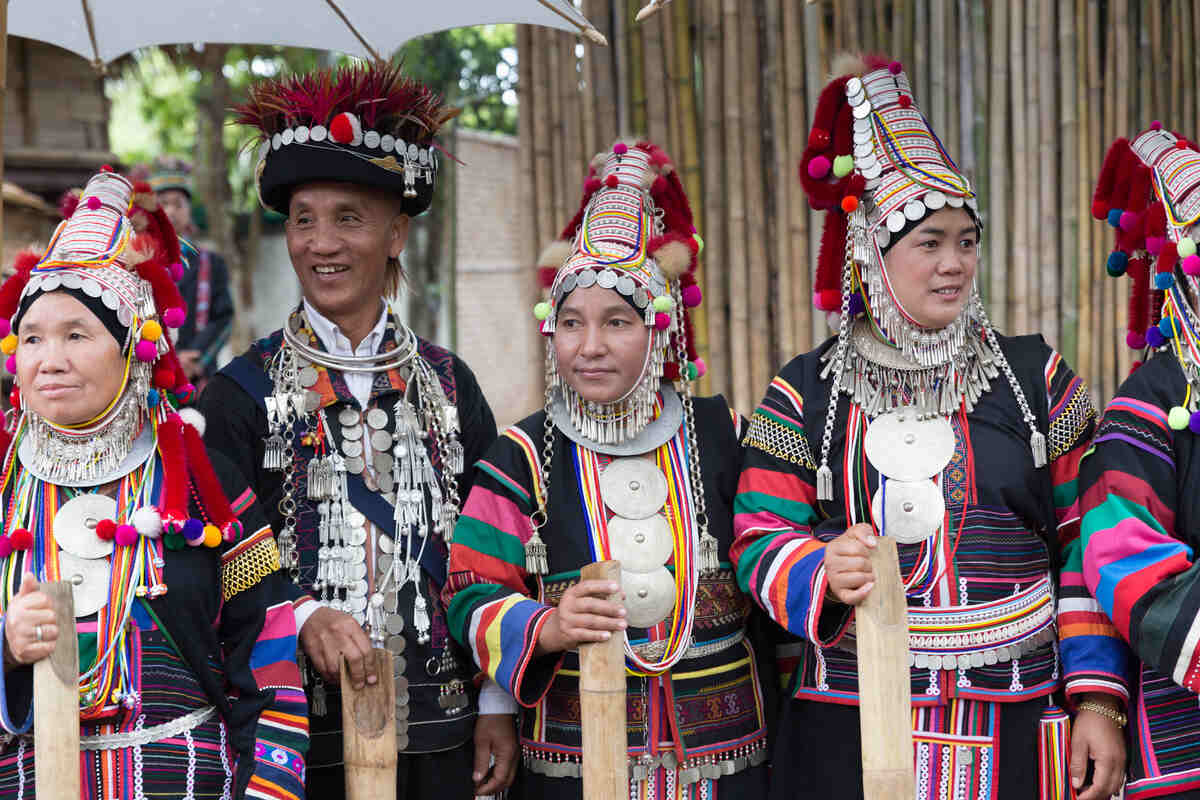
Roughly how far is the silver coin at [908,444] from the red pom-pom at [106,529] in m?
1.63

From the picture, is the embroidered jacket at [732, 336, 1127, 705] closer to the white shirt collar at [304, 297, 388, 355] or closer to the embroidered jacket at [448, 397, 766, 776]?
the embroidered jacket at [448, 397, 766, 776]

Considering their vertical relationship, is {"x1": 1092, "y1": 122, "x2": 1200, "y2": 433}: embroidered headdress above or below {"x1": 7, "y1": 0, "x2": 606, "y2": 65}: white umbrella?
below

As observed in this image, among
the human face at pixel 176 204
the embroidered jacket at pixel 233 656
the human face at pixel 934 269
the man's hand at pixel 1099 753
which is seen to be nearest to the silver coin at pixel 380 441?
the embroidered jacket at pixel 233 656

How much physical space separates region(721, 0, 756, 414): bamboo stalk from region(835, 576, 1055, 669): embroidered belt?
78.6 inches

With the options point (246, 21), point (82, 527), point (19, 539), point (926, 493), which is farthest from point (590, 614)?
point (246, 21)

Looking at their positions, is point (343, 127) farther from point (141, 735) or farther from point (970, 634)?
point (970, 634)

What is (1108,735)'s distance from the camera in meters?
2.89

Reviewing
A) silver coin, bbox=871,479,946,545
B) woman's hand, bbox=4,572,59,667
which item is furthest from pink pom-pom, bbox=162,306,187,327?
silver coin, bbox=871,479,946,545

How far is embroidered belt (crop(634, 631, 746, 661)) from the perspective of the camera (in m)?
3.04

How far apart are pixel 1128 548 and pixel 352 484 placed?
176cm

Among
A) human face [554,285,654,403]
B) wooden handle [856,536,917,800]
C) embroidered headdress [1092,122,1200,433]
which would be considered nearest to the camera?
wooden handle [856,536,917,800]

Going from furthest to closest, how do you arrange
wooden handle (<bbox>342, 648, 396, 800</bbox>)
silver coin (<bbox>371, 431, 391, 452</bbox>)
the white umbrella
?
the white umbrella
silver coin (<bbox>371, 431, 391, 452</bbox>)
wooden handle (<bbox>342, 648, 396, 800</bbox>)

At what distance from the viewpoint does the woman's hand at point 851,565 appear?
265 centimetres

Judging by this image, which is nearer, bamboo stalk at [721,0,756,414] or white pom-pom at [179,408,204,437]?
white pom-pom at [179,408,204,437]
